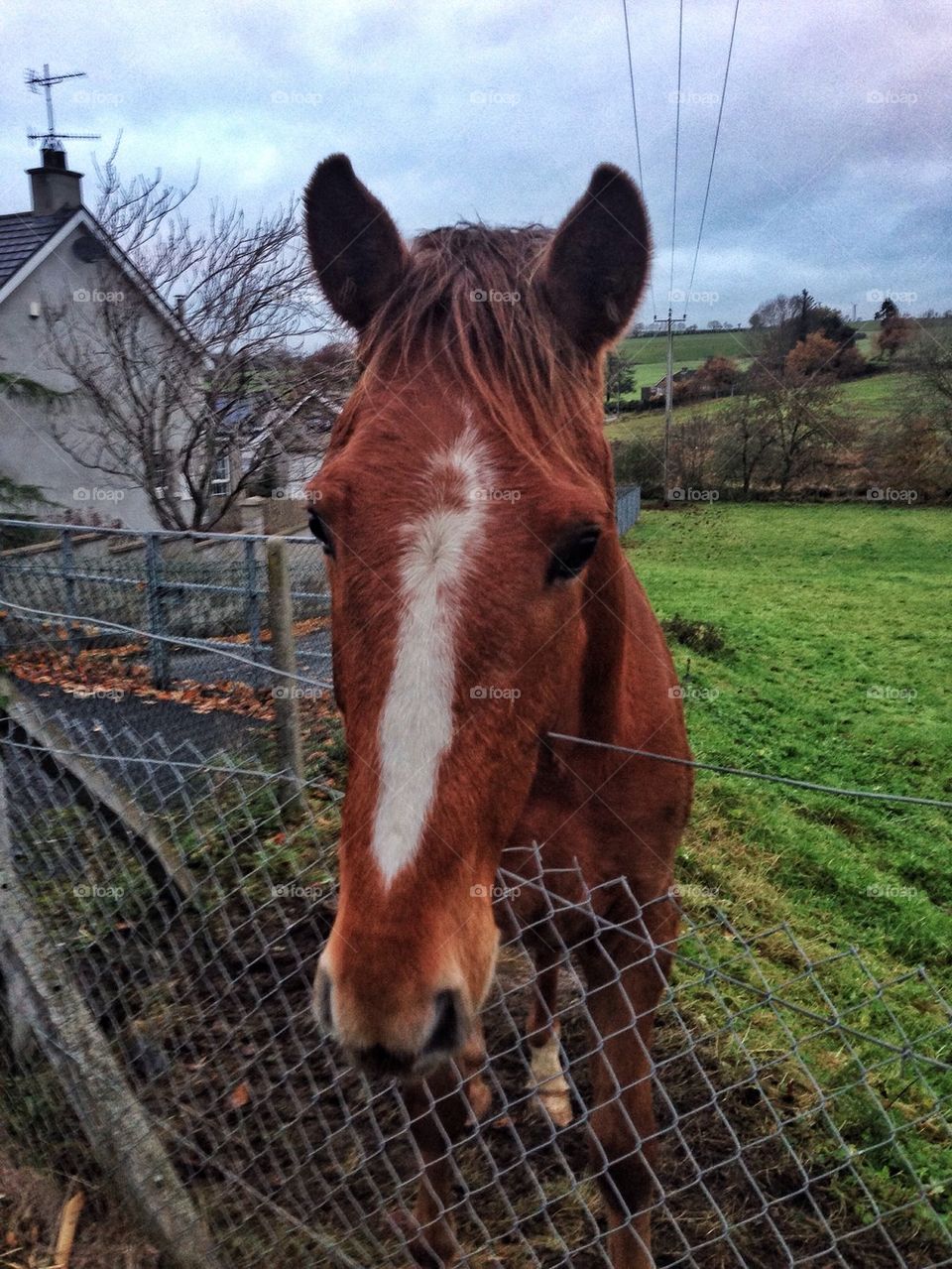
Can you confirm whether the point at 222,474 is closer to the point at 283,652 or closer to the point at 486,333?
the point at 283,652

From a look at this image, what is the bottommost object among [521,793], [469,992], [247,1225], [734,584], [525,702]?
[734,584]

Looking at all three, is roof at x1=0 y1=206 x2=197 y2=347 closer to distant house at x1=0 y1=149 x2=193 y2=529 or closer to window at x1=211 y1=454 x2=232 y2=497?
distant house at x1=0 y1=149 x2=193 y2=529

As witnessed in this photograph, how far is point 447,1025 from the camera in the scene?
1.45m

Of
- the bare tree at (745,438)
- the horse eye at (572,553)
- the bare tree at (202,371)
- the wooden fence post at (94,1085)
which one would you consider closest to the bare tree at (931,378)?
the bare tree at (745,438)

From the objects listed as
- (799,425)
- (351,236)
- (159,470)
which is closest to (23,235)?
(159,470)

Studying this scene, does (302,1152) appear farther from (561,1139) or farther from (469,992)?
(469,992)

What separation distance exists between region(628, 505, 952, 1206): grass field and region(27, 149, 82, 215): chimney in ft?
45.4

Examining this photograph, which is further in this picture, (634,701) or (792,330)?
(792,330)

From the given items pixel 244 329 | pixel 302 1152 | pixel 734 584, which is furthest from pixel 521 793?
pixel 734 584

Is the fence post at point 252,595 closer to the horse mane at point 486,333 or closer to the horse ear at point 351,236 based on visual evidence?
the horse ear at point 351,236

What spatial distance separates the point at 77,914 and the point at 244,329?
909 cm

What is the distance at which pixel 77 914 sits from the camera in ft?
12.0

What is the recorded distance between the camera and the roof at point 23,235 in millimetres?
15555

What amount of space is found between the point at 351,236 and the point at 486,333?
0.54 m
